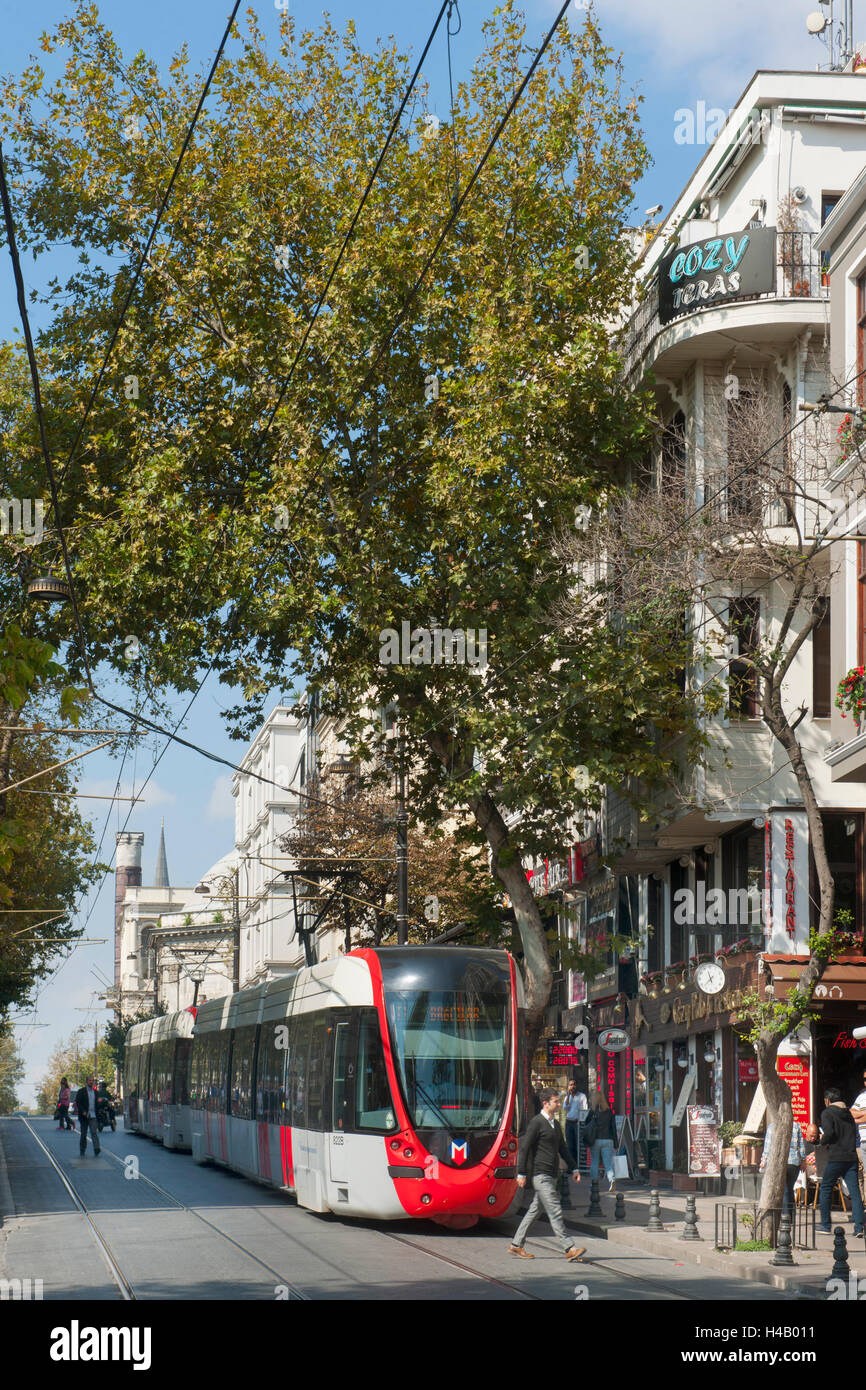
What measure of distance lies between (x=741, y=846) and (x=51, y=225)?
50.8 feet

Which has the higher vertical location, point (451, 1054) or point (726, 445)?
point (726, 445)

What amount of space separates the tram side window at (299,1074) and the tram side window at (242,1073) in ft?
12.7

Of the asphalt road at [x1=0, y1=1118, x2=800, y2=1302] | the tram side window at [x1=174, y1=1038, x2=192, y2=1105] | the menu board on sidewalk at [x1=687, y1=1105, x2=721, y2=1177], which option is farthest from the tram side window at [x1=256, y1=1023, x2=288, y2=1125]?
the tram side window at [x1=174, y1=1038, x2=192, y2=1105]

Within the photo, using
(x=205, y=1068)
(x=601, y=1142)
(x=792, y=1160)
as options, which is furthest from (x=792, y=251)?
(x=205, y=1068)

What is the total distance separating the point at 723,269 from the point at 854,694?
9.73 m

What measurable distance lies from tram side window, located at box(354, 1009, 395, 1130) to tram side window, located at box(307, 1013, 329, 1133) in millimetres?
1289

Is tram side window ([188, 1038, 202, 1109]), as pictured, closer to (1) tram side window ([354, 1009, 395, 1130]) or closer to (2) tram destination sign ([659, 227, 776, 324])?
(1) tram side window ([354, 1009, 395, 1130])

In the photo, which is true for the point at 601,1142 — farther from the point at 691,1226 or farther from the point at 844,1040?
the point at 691,1226

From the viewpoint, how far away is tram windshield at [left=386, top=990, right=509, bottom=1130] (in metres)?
19.0

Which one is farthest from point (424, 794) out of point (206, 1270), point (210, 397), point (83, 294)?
point (206, 1270)

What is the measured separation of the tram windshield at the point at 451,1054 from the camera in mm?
18969

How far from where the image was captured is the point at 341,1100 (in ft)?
65.6

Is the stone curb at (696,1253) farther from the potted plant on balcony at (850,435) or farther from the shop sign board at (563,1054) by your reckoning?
the potted plant on balcony at (850,435)

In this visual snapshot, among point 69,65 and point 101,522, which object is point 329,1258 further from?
point 69,65
